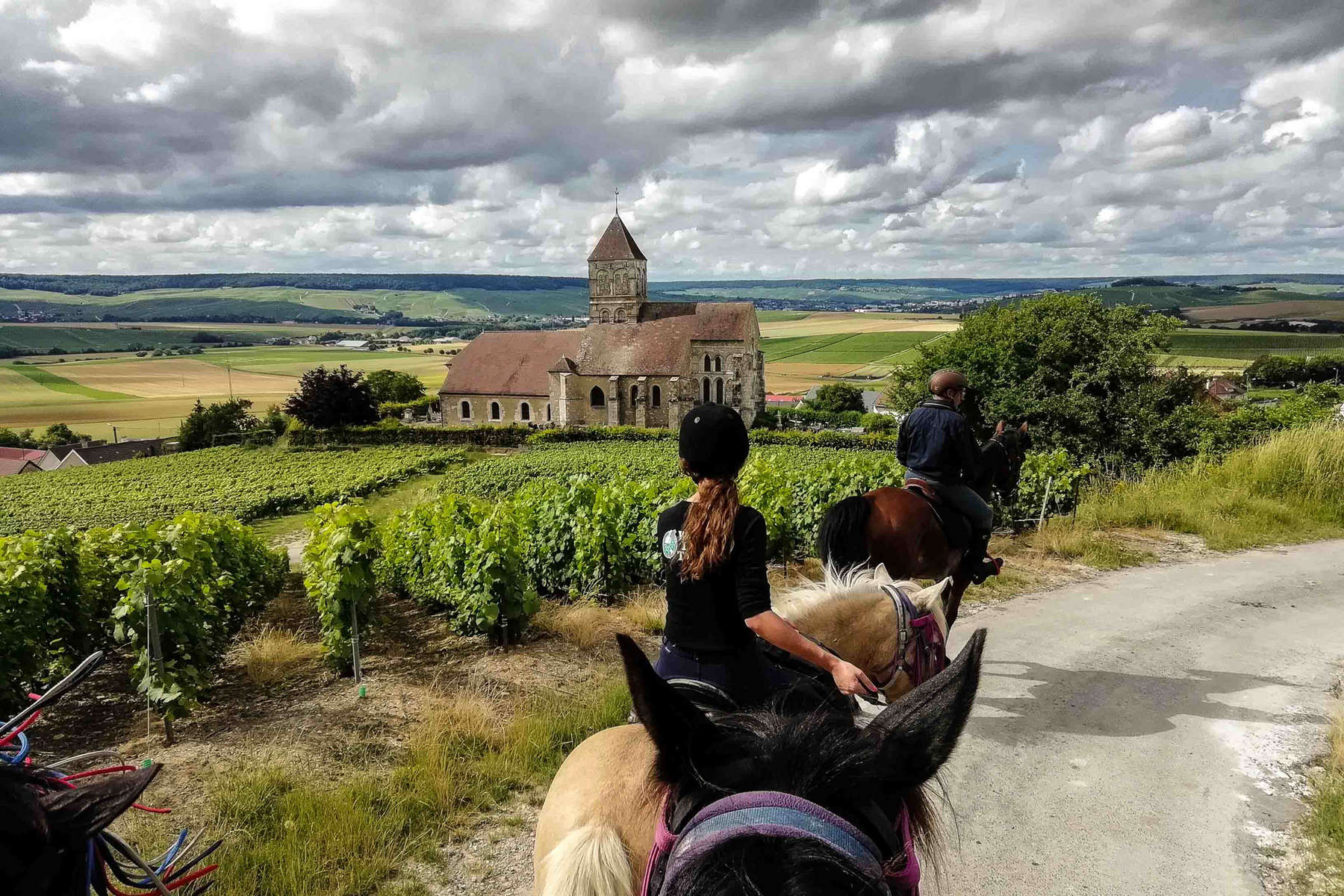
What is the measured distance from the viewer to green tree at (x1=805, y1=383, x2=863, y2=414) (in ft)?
266

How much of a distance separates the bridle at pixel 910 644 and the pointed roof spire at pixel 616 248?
226 ft

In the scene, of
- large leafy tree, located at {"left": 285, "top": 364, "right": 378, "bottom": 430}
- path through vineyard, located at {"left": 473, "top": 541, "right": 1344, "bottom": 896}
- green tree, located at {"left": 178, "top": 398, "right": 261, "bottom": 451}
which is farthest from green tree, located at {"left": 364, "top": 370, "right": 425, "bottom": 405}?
path through vineyard, located at {"left": 473, "top": 541, "right": 1344, "bottom": 896}

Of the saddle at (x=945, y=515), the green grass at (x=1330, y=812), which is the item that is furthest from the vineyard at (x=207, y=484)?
the green grass at (x=1330, y=812)

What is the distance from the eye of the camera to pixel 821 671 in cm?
300

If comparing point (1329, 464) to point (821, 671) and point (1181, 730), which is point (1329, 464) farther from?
point (821, 671)

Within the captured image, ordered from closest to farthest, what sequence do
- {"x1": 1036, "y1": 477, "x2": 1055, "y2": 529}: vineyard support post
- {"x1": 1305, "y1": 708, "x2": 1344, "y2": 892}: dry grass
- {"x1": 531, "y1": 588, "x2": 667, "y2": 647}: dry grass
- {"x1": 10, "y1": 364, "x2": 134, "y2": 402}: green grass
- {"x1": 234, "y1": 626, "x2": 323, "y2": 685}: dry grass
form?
{"x1": 1305, "y1": 708, "x2": 1344, "y2": 892}: dry grass, {"x1": 234, "y1": 626, "x2": 323, "y2": 685}: dry grass, {"x1": 531, "y1": 588, "x2": 667, "y2": 647}: dry grass, {"x1": 1036, "y1": 477, "x2": 1055, "y2": 529}: vineyard support post, {"x1": 10, "y1": 364, "x2": 134, "y2": 402}: green grass

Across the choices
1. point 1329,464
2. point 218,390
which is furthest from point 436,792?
point 218,390

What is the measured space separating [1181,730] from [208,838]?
7.14 metres

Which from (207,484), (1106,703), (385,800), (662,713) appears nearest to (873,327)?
(207,484)

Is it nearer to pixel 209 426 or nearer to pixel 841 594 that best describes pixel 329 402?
pixel 209 426

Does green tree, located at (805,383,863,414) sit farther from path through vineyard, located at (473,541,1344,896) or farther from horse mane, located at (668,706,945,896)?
horse mane, located at (668,706,945,896)

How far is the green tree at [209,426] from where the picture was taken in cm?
6009

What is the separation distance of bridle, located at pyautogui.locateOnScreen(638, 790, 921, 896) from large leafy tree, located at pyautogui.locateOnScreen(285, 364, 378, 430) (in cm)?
5755

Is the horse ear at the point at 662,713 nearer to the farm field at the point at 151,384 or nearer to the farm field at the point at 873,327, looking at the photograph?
the farm field at the point at 151,384
